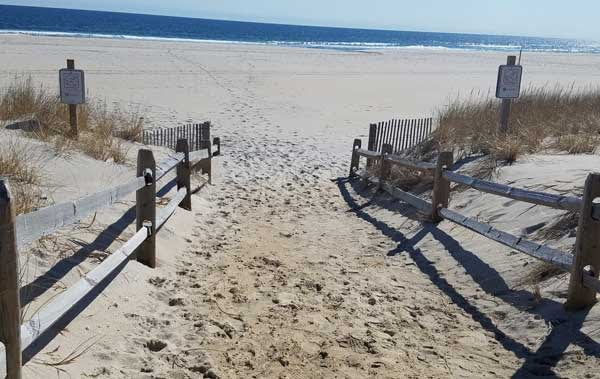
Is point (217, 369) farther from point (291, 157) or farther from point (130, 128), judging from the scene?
point (291, 157)

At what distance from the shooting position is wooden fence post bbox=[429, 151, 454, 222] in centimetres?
733

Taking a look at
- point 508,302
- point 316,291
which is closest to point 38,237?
point 316,291

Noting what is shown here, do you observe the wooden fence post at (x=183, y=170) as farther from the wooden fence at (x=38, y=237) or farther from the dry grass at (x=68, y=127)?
the wooden fence at (x=38, y=237)

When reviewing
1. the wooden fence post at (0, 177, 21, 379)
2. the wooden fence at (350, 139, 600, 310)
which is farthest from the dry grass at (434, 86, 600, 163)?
the wooden fence post at (0, 177, 21, 379)

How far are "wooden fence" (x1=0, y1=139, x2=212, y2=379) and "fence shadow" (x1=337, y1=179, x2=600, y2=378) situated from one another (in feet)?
9.15

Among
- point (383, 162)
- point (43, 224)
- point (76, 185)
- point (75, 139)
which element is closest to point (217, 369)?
point (43, 224)

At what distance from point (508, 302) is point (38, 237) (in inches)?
144

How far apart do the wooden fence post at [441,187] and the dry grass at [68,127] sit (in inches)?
166

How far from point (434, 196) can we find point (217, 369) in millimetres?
4196

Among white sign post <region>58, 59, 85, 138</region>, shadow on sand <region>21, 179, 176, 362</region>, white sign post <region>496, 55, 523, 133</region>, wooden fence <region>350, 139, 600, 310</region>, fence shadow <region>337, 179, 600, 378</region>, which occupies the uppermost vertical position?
white sign post <region>496, 55, 523, 133</region>

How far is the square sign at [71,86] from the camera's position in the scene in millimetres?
8672

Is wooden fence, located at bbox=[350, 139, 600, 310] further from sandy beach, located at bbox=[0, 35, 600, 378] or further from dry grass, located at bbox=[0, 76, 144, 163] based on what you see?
dry grass, located at bbox=[0, 76, 144, 163]

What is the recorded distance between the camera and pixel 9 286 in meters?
2.83

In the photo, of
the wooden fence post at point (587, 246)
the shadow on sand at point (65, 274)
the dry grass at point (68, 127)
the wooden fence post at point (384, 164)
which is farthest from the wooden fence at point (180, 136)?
the wooden fence post at point (587, 246)
